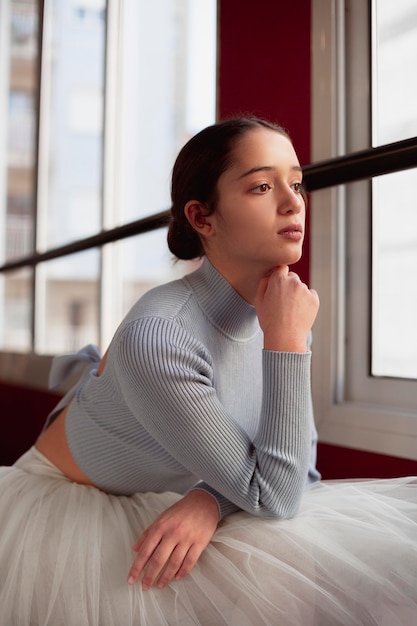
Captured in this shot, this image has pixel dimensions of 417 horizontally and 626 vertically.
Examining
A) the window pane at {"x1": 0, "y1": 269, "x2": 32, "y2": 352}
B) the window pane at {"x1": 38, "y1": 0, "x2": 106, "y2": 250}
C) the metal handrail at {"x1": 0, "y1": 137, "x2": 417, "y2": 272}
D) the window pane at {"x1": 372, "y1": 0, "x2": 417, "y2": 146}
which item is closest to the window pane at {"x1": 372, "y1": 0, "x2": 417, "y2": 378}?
the window pane at {"x1": 372, "y1": 0, "x2": 417, "y2": 146}

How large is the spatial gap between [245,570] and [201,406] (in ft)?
0.76

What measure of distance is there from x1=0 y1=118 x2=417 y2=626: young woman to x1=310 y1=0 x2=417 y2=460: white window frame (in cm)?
35

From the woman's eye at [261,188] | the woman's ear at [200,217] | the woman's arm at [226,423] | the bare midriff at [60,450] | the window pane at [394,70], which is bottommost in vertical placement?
the bare midriff at [60,450]

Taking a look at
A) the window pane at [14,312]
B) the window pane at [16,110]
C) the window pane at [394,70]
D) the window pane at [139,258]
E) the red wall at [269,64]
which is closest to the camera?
the window pane at [394,70]

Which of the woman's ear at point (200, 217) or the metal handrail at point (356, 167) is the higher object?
the metal handrail at point (356, 167)

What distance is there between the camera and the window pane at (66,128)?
3348 mm

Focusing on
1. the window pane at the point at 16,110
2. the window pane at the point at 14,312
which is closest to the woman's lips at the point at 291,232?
the window pane at the point at 16,110

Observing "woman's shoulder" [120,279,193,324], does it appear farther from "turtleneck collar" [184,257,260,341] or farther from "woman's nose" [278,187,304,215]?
"woman's nose" [278,187,304,215]

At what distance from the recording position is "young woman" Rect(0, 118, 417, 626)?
89 centimetres

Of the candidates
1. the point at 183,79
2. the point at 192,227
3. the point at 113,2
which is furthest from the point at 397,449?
the point at 183,79

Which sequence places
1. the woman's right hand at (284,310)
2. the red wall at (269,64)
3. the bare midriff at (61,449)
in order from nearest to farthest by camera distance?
1. the woman's right hand at (284,310)
2. the bare midriff at (61,449)
3. the red wall at (269,64)

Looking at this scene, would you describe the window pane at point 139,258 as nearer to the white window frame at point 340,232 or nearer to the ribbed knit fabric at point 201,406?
the white window frame at point 340,232

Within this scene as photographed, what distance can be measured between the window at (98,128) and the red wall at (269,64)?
0.46 metres

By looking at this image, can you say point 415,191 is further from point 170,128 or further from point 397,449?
point 170,128
